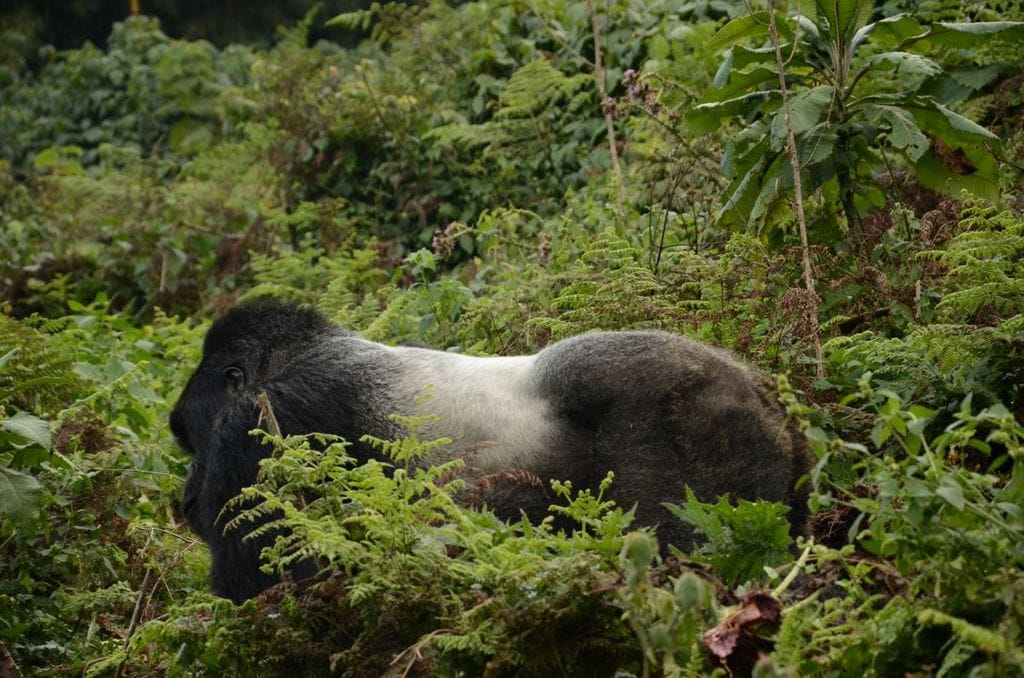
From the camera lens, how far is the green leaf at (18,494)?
3527 millimetres

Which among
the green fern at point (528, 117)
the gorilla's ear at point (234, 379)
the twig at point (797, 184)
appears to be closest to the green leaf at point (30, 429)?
the gorilla's ear at point (234, 379)

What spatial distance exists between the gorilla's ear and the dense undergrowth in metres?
0.53

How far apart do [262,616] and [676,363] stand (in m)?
1.37

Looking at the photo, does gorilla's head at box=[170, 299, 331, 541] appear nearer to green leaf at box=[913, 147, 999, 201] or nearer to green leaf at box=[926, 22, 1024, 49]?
green leaf at box=[913, 147, 999, 201]

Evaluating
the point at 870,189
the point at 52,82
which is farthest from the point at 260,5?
the point at 870,189

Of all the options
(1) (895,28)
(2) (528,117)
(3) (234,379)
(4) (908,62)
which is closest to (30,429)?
(3) (234,379)

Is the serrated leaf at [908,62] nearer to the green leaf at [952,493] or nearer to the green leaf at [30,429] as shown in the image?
the green leaf at [952,493]

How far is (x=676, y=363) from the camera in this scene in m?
3.38

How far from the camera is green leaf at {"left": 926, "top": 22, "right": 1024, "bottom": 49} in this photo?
4.43 m

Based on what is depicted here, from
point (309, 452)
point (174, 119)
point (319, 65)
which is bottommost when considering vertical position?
point (174, 119)

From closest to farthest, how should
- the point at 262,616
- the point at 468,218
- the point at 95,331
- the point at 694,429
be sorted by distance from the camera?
the point at 262,616
the point at 694,429
the point at 95,331
the point at 468,218

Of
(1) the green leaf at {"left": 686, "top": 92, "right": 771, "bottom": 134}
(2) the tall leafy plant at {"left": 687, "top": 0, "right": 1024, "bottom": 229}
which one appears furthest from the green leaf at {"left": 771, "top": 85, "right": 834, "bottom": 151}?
(1) the green leaf at {"left": 686, "top": 92, "right": 771, "bottom": 134}

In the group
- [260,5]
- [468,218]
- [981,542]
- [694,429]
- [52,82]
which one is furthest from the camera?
[260,5]

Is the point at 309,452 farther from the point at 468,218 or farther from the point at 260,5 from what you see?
the point at 260,5
